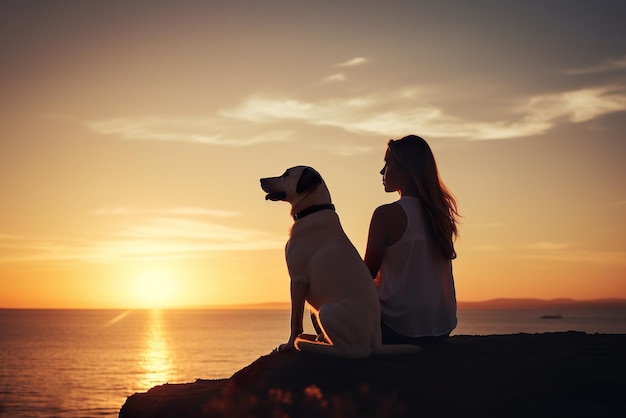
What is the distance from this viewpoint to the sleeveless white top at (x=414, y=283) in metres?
6.21

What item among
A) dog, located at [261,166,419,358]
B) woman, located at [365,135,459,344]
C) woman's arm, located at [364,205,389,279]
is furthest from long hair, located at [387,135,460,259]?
dog, located at [261,166,419,358]

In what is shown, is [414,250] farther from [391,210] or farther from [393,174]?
[393,174]

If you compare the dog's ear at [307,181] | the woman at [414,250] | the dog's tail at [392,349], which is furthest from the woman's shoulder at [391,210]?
the dog's tail at [392,349]

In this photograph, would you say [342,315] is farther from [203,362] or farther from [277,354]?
[203,362]

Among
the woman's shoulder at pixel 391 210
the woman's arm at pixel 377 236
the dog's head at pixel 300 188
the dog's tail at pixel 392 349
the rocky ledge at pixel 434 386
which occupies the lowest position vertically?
the rocky ledge at pixel 434 386

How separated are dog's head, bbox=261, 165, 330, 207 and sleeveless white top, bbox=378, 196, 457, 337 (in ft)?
2.52

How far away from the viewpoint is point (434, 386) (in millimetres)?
5141

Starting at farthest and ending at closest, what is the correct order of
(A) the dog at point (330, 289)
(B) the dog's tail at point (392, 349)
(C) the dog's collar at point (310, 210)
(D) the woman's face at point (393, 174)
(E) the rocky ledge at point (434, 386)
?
1. (D) the woman's face at point (393, 174)
2. (C) the dog's collar at point (310, 210)
3. (B) the dog's tail at point (392, 349)
4. (A) the dog at point (330, 289)
5. (E) the rocky ledge at point (434, 386)

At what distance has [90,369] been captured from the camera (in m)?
79.2

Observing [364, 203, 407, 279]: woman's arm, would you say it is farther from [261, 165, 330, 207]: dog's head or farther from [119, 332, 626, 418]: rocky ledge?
[119, 332, 626, 418]: rocky ledge

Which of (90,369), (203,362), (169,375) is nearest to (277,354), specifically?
(169,375)

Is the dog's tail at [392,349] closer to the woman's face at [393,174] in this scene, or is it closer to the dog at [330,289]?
the dog at [330,289]

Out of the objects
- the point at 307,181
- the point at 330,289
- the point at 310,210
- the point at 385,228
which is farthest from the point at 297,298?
the point at 307,181

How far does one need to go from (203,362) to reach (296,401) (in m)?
85.2
